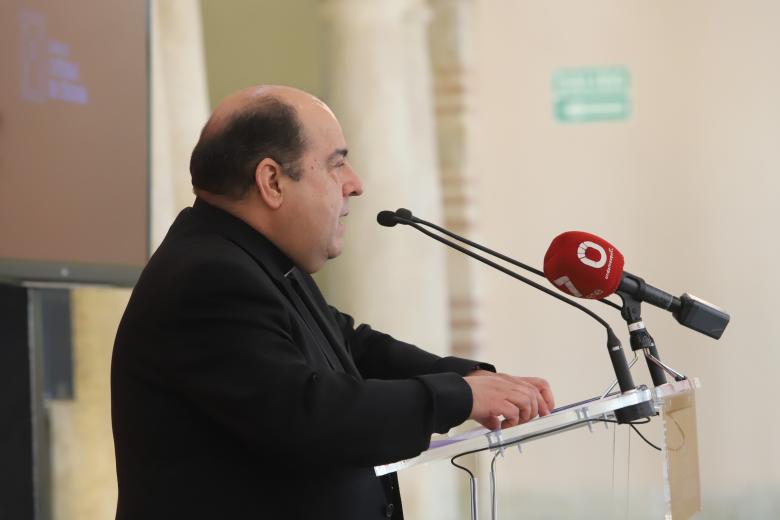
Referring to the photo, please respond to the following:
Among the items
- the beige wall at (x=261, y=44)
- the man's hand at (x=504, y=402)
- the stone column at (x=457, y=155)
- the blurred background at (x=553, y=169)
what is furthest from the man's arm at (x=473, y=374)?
the stone column at (x=457, y=155)

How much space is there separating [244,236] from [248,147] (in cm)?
13

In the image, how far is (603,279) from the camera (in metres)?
1.79

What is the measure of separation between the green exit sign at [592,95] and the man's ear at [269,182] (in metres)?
4.45

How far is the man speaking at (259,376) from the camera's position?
155 cm

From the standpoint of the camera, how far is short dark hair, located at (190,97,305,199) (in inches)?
69.7

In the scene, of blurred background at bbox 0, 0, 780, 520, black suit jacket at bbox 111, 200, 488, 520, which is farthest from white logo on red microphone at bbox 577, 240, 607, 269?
blurred background at bbox 0, 0, 780, 520

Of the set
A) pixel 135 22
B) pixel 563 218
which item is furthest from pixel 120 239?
pixel 563 218

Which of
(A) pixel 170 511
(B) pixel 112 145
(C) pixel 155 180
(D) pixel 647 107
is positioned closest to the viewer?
(A) pixel 170 511

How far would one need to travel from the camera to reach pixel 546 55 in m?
6.09

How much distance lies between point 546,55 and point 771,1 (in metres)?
1.20

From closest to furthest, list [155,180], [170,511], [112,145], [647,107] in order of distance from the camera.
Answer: [170,511], [112,145], [155,180], [647,107]

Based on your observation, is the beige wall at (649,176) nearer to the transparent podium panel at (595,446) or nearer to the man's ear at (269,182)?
the transparent podium panel at (595,446)

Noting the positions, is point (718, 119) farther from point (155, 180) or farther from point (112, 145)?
point (112, 145)

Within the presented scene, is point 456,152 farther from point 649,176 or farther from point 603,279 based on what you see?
point 603,279
